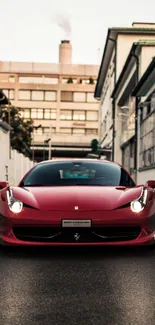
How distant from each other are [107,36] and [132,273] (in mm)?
43513

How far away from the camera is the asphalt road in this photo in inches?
158

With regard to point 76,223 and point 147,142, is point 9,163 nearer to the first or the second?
point 147,142

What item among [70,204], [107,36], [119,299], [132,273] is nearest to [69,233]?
[70,204]

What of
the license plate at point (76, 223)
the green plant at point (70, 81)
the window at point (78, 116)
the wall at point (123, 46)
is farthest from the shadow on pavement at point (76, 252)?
the green plant at point (70, 81)

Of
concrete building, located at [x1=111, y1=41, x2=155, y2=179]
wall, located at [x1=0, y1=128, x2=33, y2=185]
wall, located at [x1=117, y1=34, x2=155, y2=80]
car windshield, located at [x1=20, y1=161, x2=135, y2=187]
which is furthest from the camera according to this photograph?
wall, located at [x1=117, y1=34, x2=155, y2=80]

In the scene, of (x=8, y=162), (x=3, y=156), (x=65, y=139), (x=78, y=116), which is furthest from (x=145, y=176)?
(x=78, y=116)

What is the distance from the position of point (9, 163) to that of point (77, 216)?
2673 cm

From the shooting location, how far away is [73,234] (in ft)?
22.0

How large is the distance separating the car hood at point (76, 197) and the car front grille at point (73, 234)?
0.80ft

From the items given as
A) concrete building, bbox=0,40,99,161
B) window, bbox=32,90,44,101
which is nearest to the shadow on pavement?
concrete building, bbox=0,40,99,161

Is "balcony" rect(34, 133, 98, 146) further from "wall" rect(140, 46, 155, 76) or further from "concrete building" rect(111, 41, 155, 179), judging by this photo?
"wall" rect(140, 46, 155, 76)

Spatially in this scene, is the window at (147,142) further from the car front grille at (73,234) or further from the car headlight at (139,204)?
the car front grille at (73,234)

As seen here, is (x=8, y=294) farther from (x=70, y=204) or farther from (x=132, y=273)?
(x=70, y=204)

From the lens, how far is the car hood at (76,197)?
22.5ft
